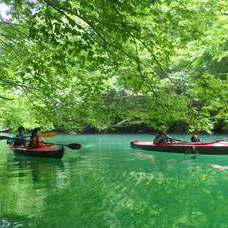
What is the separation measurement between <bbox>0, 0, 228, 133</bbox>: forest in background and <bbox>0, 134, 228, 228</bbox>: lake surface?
1750 mm

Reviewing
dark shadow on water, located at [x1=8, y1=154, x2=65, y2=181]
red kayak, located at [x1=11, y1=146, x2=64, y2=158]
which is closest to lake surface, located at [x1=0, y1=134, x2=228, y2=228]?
dark shadow on water, located at [x1=8, y1=154, x2=65, y2=181]

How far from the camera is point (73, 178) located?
9.95 meters

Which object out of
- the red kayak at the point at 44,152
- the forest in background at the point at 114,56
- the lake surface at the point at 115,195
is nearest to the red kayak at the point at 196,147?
the lake surface at the point at 115,195

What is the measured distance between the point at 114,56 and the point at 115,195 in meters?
3.66

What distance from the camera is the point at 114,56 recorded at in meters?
5.64

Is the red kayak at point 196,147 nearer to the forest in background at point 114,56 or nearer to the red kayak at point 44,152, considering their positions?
the forest in background at point 114,56

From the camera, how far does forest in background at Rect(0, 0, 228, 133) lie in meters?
4.34

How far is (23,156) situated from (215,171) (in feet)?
→ 31.5

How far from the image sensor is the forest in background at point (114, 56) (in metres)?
4.34

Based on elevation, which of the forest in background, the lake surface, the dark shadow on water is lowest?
the lake surface

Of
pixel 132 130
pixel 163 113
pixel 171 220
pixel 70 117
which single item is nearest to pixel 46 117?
pixel 70 117

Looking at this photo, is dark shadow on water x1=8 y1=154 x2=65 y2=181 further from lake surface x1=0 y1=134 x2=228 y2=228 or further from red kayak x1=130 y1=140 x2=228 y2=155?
red kayak x1=130 y1=140 x2=228 y2=155

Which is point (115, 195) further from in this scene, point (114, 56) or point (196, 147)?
point (196, 147)

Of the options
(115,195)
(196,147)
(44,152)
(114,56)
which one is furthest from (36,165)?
(114,56)
